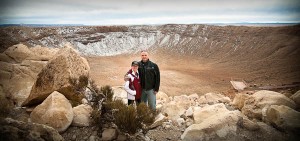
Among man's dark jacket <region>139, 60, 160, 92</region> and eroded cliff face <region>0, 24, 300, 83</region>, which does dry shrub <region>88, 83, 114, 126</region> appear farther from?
eroded cliff face <region>0, 24, 300, 83</region>

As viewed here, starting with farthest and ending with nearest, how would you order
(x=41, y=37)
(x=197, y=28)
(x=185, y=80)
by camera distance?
1. (x=197, y=28)
2. (x=41, y=37)
3. (x=185, y=80)

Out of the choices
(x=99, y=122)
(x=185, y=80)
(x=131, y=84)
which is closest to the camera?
(x=99, y=122)

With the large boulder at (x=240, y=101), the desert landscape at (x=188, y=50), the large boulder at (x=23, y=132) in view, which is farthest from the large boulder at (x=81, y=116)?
the desert landscape at (x=188, y=50)

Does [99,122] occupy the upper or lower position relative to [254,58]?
upper

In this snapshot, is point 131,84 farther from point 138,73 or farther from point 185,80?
point 185,80

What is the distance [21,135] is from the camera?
3.86 meters

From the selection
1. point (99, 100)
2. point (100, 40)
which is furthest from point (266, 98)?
point (100, 40)

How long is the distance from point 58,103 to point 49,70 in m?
1.25

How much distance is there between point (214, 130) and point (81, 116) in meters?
2.63

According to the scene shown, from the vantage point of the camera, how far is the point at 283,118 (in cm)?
570

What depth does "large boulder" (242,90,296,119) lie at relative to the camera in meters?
7.06

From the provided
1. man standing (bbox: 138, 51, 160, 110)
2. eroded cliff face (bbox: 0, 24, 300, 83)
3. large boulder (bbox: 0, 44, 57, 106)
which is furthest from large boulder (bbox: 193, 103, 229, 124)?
eroded cliff face (bbox: 0, 24, 300, 83)

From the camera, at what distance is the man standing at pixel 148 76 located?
Result: 584cm

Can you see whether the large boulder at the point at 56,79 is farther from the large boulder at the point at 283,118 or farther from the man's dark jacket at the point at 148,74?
the large boulder at the point at 283,118
